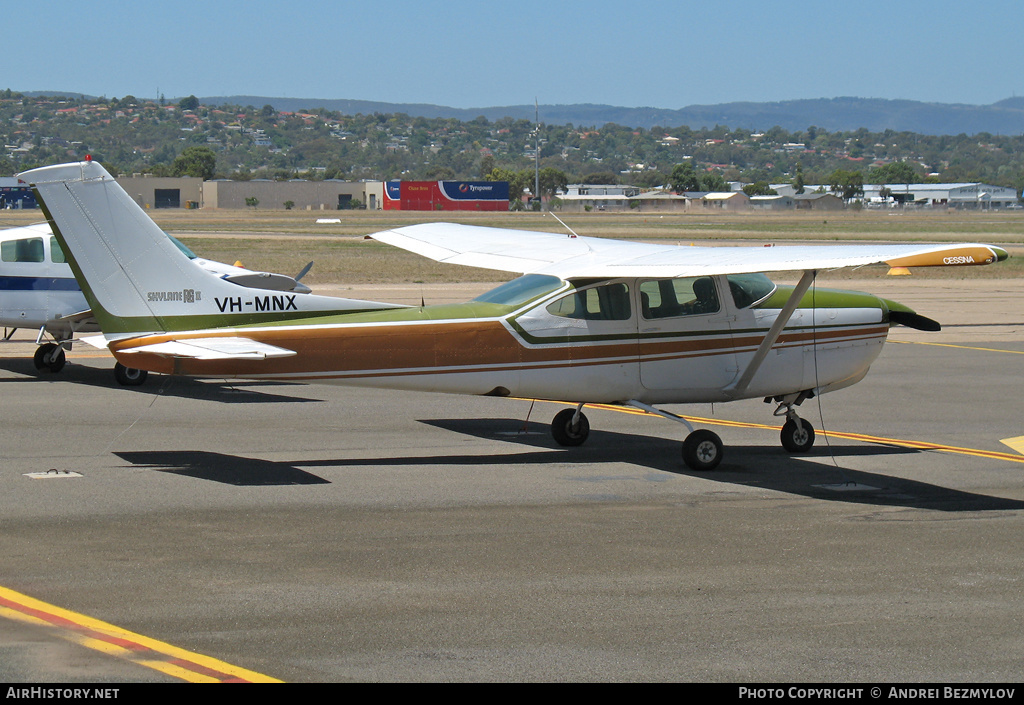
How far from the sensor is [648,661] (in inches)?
232

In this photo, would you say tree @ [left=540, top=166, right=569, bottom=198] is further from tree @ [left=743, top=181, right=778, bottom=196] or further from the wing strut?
the wing strut

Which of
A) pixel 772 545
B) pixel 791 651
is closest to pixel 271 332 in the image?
pixel 772 545

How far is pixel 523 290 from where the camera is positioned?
10.9 metres

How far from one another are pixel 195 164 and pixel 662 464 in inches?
6939

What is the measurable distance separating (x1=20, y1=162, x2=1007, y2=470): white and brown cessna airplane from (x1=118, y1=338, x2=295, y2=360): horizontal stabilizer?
2 cm

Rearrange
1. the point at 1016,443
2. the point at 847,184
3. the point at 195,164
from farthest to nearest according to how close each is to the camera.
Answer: the point at 847,184 → the point at 195,164 → the point at 1016,443

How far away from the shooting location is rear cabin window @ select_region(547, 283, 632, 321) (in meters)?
10.6

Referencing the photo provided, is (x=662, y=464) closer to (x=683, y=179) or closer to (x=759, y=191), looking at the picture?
(x=683, y=179)

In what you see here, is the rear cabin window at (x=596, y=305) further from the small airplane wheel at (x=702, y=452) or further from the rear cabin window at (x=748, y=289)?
the small airplane wheel at (x=702, y=452)

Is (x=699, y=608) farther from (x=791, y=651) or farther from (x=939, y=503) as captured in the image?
(x=939, y=503)

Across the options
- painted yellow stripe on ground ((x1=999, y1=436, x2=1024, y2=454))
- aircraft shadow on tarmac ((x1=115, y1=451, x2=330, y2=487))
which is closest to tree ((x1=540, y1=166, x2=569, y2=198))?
painted yellow stripe on ground ((x1=999, y1=436, x2=1024, y2=454))

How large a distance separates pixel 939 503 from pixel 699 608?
366 centimetres

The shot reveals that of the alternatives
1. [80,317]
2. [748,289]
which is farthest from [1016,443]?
[80,317]

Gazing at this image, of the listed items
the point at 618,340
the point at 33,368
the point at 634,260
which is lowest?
the point at 33,368
